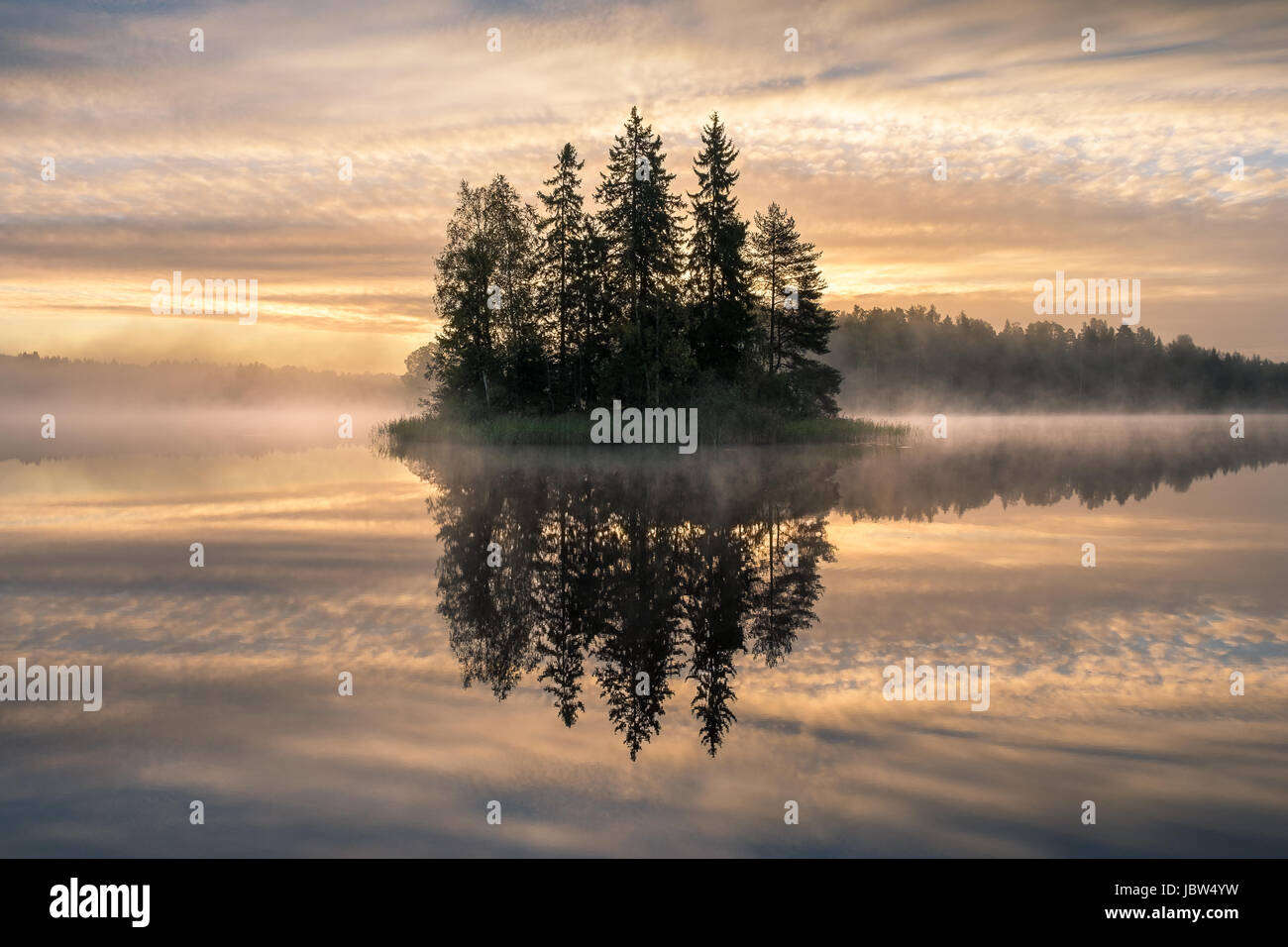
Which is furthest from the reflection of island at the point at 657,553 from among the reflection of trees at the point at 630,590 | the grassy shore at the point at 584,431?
the grassy shore at the point at 584,431

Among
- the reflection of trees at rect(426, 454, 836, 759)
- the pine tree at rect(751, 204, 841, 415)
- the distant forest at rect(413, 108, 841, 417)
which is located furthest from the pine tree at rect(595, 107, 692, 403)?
the reflection of trees at rect(426, 454, 836, 759)

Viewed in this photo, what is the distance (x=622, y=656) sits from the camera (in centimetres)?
1155

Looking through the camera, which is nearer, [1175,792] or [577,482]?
[1175,792]

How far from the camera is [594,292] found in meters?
72.3

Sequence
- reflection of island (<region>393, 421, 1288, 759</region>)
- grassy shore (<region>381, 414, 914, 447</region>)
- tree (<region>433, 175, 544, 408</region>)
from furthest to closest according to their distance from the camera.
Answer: tree (<region>433, 175, 544, 408</region>) → grassy shore (<region>381, 414, 914, 447</region>) → reflection of island (<region>393, 421, 1288, 759</region>)

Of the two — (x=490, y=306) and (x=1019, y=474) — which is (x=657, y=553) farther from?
(x=490, y=306)

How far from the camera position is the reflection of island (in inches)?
436

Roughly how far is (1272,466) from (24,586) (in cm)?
5349

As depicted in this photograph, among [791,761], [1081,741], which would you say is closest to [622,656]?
[791,761]

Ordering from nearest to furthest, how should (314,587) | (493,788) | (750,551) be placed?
(493,788)
(314,587)
(750,551)

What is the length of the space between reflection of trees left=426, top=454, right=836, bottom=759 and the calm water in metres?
0.09

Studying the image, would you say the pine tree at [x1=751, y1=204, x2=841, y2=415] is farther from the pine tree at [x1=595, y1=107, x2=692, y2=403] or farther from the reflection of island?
the reflection of island

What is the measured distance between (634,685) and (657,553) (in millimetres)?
8429

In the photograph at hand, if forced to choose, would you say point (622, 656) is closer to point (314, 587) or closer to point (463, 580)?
point (463, 580)
